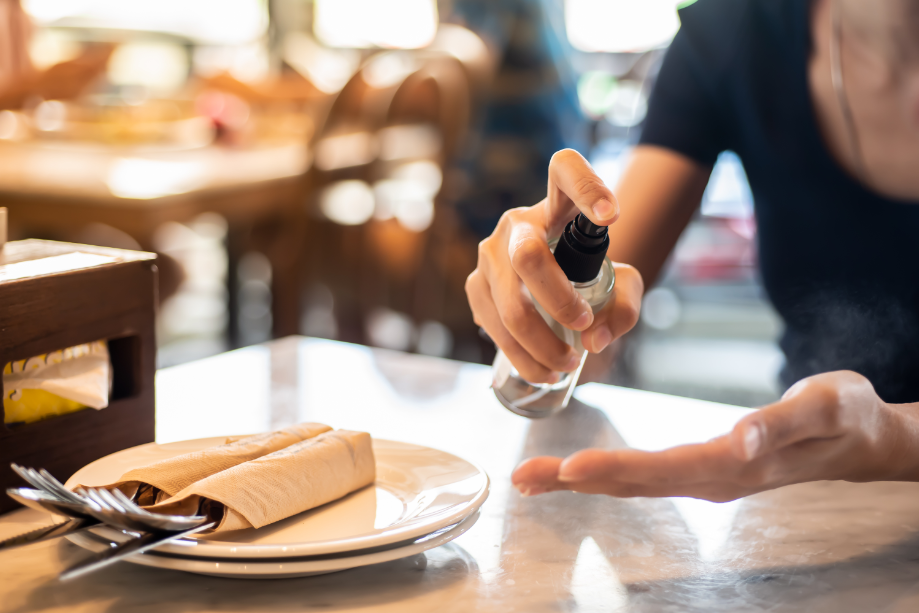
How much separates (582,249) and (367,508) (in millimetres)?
211

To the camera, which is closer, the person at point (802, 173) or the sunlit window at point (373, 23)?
the person at point (802, 173)

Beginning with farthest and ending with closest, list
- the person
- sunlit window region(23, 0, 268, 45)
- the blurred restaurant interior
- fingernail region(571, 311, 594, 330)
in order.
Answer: sunlit window region(23, 0, 268, 45)
the blurred restaurant interior
the person
fingernail region(571, 311, 594, 330)

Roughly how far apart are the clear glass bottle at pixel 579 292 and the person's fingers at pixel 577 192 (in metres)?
0.02

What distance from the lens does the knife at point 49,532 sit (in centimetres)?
40

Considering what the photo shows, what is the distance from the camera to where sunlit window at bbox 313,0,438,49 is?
643 centimetres

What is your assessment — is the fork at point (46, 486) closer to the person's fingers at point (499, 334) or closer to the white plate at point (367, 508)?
the white plate at point (367, 508)

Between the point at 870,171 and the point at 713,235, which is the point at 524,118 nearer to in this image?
the point at 870,171

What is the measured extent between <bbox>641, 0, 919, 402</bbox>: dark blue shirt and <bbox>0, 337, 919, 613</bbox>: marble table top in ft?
0.83

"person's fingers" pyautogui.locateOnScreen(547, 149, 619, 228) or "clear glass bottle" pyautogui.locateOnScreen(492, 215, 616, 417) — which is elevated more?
"person's fingers" pyautogui.locateOnScreen(547, 149, 619, 228)

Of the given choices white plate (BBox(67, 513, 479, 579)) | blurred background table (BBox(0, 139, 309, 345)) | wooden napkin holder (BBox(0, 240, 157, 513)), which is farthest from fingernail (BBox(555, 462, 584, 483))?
blurred background table (BBox(0, 139, 309, 345))

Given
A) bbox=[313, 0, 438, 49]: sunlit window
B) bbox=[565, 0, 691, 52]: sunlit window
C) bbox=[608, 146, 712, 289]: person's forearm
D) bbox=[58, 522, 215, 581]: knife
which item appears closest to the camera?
bbox=[58, 522, 215, 581]: knife

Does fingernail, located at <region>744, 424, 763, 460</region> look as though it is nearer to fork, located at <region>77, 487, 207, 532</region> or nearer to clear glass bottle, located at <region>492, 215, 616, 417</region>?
clear glass bottle, located at <region>492, 215, 616, 417</region>

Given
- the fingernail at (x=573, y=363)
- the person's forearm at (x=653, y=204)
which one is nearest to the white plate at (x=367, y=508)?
the fingernail at (x=573, y=363)

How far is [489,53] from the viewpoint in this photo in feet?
8.13
